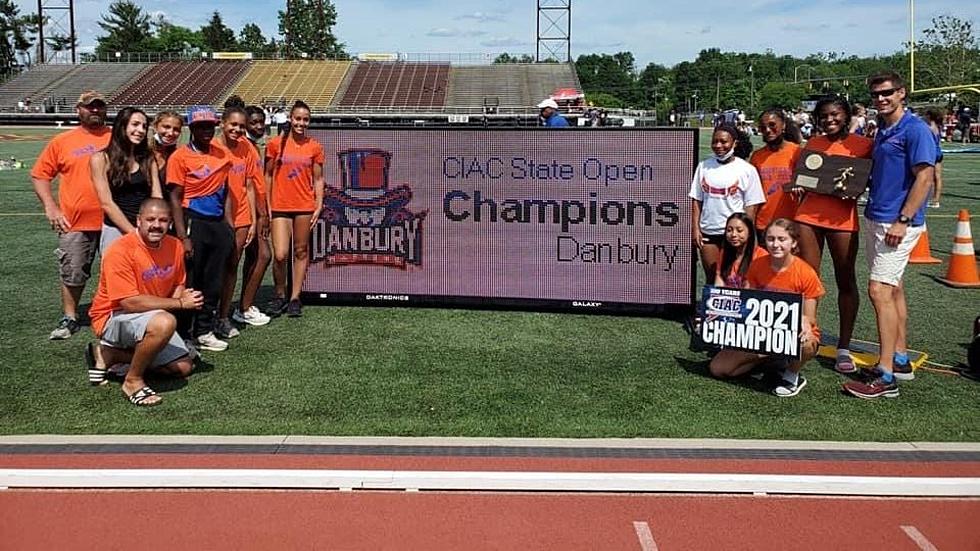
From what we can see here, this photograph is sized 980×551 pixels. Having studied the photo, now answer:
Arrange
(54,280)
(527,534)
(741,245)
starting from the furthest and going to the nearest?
(54,280) → (741,245) → (527,534)

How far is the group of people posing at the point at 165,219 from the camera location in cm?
554

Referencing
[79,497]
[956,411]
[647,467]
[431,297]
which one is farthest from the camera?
[431,297]

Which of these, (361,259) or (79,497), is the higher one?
(361,259)

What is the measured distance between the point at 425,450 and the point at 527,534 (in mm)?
1021

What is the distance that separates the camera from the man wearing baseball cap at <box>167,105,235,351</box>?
256 inches

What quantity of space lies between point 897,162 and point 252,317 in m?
5.11

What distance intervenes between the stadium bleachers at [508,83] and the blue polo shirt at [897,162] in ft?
187

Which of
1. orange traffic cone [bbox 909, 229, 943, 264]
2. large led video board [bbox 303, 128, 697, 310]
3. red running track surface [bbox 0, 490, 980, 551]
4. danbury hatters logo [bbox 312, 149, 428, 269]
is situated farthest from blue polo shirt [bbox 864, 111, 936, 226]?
orange traffic cone [bbox 909, 229, 943, 264]

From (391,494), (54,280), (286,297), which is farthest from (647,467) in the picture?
(54,280)

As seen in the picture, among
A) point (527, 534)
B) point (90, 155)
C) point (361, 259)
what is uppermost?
point (90, 155)

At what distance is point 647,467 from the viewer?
14.5 ft

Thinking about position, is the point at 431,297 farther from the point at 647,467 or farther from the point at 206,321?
the point at 647,467

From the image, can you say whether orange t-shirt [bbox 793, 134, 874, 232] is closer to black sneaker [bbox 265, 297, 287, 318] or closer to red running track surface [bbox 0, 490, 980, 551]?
red running track surface [bbox 0, 490, 980, 551]

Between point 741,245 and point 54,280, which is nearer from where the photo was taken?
point 741,245
